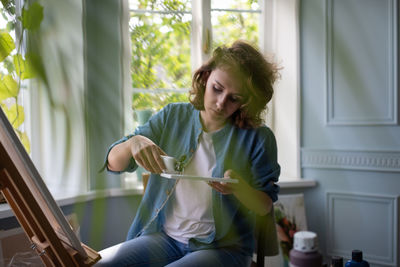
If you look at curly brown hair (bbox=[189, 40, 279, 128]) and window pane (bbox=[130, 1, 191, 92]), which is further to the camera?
curly brown hair (bbox=[189, 40, 279, 128])

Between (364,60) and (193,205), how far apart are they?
3.38 ft

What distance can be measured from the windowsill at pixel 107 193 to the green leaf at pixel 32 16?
49mm

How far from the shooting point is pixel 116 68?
0.42ft

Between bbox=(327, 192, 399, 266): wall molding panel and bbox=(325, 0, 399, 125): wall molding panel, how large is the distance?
1.05 ft

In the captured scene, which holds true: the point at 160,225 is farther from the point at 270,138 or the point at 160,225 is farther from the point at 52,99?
the point at 52,99

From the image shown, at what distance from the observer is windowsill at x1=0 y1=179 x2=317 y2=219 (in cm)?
11

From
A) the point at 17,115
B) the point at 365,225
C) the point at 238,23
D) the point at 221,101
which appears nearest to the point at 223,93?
the point at 221,101

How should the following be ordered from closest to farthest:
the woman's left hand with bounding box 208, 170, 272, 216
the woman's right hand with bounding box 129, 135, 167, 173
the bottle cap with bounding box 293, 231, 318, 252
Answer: the woman's right hand with bounding box 129, 135, 167, 173 → the woman's left hand with bounding box 208, 170, 272, 216 → the bottle cap with bounding box 293, 231, 318, 252

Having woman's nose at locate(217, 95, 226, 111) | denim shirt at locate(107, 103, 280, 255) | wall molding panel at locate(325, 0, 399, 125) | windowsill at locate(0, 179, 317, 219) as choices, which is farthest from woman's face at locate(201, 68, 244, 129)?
wall molding panel at locate(325, 0, 399, 125)

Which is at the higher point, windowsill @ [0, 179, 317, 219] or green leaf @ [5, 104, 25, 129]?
green leaf @ [5, 104, 25, 129]

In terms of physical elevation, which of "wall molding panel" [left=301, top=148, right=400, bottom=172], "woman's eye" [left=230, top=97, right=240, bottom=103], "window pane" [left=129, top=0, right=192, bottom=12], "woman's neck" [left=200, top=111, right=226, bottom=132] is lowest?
"wall molding panel" [left=301, top=148, right=400, bottom=172]

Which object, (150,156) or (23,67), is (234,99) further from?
(23,67)

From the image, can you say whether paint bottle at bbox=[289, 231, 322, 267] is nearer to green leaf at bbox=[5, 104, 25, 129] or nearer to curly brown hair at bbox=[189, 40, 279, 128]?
curly brown hair at bbox=[189, 40, 279, 128]

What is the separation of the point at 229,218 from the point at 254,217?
102mm
